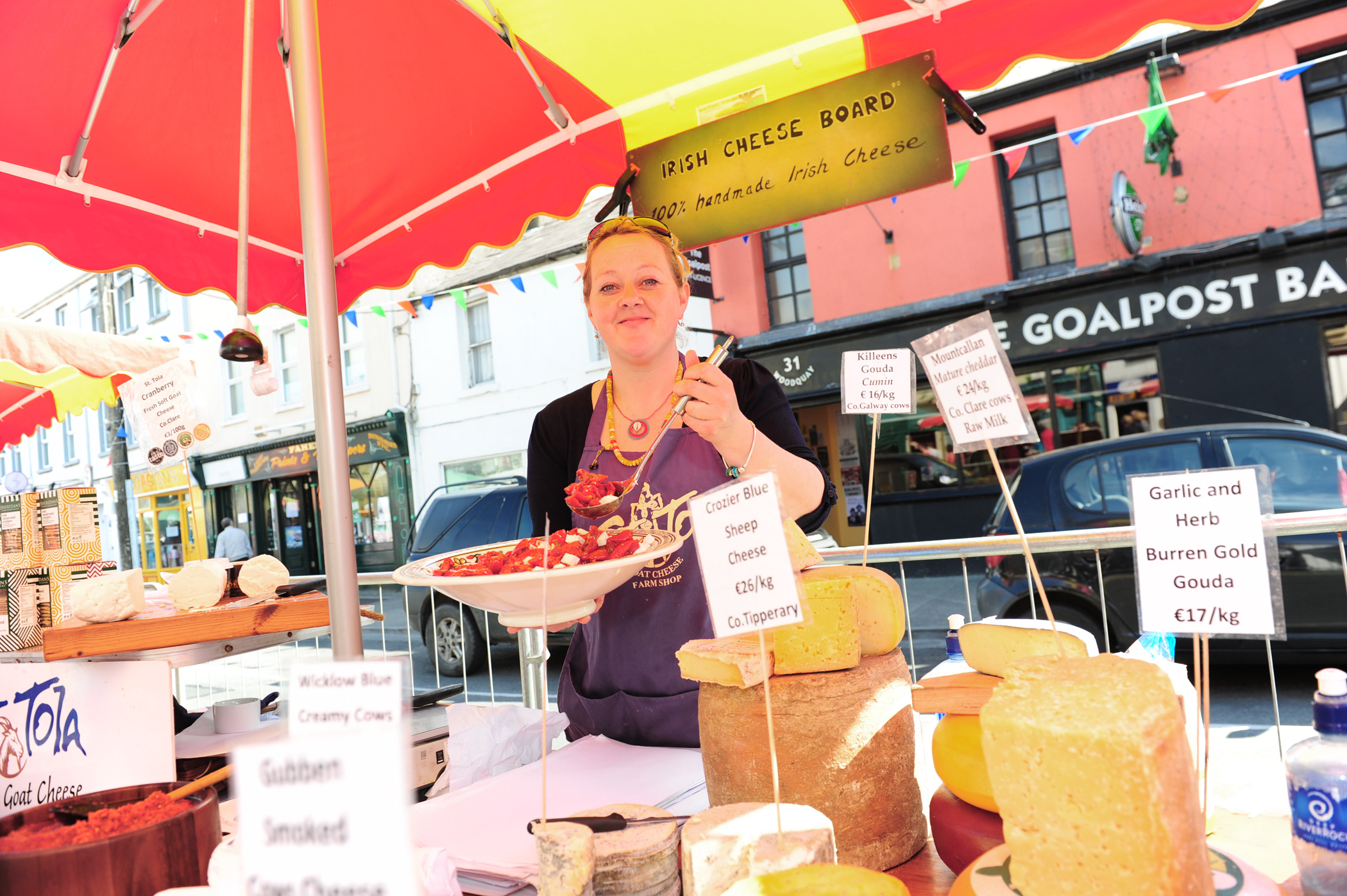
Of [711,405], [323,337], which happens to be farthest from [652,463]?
[323,337]

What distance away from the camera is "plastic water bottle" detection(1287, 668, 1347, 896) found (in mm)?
850

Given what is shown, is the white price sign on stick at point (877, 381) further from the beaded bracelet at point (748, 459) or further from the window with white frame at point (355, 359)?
the window with white frame at point (355, 359)

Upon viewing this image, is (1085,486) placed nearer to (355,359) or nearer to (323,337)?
(323,337)

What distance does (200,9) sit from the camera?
206 cm

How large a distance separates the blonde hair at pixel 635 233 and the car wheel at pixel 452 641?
600 cm

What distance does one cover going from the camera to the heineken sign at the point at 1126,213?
9.35 m

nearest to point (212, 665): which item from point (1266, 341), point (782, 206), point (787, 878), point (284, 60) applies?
point (284, 60)

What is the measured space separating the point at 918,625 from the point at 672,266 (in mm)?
6749

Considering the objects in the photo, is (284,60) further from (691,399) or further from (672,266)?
(691,399)

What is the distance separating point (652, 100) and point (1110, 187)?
9612 mm

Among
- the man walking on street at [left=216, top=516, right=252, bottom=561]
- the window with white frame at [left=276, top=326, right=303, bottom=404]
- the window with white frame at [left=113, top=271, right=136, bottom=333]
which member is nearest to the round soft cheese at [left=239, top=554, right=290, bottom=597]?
the man walking on street at [left=216, top=516, right=252, bottom=561]

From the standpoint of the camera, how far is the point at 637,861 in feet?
2.91

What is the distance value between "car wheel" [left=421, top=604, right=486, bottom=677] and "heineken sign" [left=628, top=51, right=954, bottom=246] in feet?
18.4

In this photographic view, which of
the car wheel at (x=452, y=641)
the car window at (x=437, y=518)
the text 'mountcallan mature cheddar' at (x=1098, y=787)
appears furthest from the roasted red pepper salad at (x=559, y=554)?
the car wheel at (x=452, y=641)
